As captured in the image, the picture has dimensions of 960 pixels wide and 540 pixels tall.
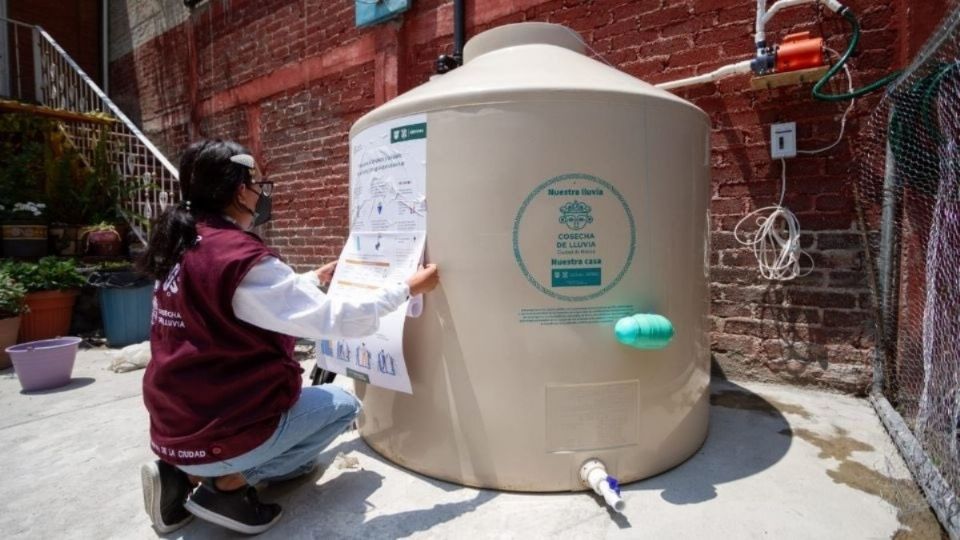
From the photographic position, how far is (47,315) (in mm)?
4406

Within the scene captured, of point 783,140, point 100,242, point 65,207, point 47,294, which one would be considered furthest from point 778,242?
point 65,207

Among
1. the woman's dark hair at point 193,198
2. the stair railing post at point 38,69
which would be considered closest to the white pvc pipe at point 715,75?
the woman's dark hair at point 193,198

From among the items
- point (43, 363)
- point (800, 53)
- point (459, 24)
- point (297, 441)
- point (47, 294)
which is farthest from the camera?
point (47, 294)

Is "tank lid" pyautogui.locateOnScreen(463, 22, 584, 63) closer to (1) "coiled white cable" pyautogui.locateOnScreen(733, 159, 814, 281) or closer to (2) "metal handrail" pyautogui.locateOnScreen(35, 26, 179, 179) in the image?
(1) "coiled white cable" pyautogui.locateOnScreen(733, 159, 814, 281)

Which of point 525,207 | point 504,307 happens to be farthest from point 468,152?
point 504,307

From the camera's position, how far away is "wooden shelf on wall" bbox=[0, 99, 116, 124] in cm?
596

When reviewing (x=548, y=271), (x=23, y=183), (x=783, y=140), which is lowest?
(x=548, y=271)

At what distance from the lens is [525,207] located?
72.7 inches

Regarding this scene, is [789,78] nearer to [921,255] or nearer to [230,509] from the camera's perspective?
[921,255]

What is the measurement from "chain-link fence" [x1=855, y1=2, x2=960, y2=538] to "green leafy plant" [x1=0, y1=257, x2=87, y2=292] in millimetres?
5723

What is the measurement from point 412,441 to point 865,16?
3.07 meters

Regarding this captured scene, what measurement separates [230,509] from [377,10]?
4366mm

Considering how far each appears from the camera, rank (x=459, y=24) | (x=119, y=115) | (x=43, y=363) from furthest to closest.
Result: 1. (x=119, y=115)
2. (x=459, y=24)
3. (x=43, y=363)

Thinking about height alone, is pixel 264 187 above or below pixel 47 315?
above
